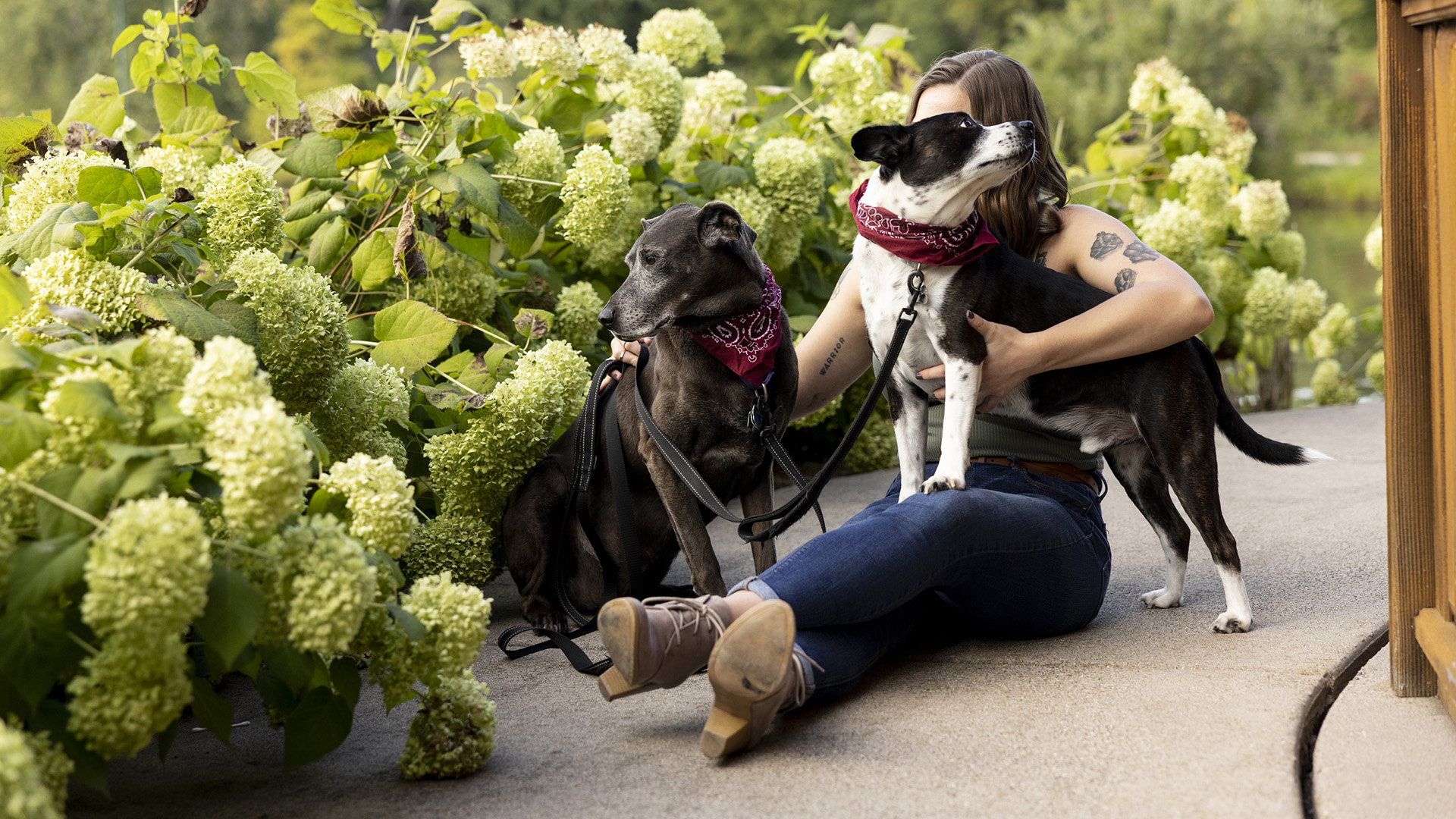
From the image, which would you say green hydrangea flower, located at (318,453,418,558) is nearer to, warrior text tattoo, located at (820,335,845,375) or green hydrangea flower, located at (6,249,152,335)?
green hydrangea flower, located at (6,249,152,335)

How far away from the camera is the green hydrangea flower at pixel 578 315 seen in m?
3.49

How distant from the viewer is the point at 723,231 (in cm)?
250

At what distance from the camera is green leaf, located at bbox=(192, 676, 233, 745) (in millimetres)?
1614

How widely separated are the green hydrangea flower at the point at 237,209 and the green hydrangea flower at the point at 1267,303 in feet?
15.6

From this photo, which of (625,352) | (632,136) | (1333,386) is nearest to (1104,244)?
(625,352)

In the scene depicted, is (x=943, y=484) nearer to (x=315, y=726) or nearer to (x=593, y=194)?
(x=315, y=726)

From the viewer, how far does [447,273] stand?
323 cm

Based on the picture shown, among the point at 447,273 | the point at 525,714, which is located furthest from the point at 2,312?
the point at 447,273

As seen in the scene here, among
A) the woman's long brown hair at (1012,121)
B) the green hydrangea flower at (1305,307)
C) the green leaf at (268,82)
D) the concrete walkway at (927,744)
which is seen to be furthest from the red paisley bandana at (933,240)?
the green hydrangea flower at (1305,307)

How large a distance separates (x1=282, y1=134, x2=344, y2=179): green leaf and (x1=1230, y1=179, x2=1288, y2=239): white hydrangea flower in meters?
4.46

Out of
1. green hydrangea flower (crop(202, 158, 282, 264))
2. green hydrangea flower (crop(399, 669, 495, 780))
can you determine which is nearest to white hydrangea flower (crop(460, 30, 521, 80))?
green hydrangea flower (crop(202, 158, 282, 264))

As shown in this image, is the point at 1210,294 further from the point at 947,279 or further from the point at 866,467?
the point at 947,279

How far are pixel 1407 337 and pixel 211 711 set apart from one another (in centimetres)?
200

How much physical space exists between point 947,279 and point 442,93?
172 centimetres
